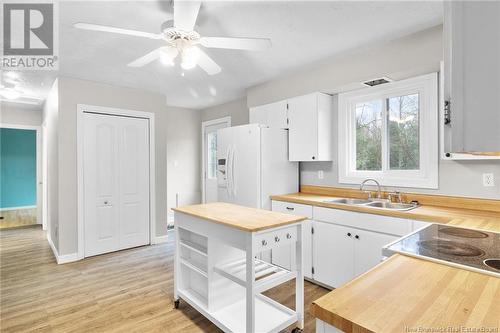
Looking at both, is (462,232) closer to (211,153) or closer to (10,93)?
(211,153)

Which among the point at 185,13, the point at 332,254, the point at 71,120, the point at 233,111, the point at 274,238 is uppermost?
the point at 233,111

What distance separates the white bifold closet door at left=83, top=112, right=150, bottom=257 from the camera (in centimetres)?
371

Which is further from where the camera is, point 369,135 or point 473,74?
point 369,135

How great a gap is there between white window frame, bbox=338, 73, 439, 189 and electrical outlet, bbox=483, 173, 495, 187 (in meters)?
0.34

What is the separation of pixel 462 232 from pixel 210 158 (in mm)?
4633

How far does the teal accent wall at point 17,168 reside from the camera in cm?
664

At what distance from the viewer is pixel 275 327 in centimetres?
188

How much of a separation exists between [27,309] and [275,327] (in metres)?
2.24

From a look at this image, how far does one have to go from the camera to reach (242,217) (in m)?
2.03

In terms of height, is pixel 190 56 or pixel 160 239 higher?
pixel 190 56

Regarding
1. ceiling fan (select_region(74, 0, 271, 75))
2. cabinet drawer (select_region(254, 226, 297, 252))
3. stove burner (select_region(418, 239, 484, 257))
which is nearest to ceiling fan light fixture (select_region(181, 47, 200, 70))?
ceiling fan (select_region(74, 0, 271, 75))

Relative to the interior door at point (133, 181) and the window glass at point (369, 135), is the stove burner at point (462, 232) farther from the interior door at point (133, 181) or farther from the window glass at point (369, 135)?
the interior door at point (133, 181)

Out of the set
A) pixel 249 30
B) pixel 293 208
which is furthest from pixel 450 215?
pixel 249 30

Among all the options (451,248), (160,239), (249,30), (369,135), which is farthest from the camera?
(160,239)
